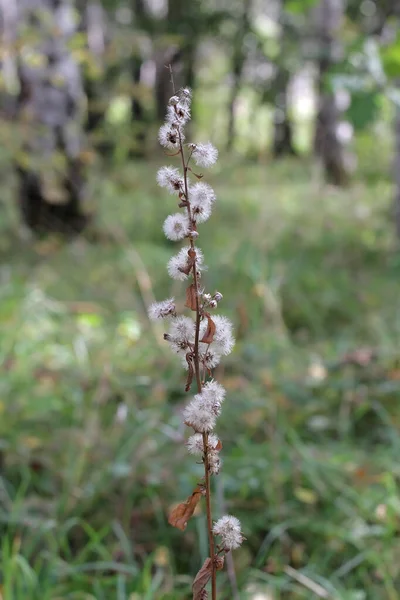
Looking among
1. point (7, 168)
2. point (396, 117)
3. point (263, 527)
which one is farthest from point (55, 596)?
point (7, 168)

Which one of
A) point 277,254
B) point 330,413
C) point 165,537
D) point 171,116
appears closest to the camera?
point 171,116

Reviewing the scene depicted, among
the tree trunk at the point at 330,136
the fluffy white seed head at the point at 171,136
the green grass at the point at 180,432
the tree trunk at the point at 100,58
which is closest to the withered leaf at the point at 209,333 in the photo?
the fluffy white seed head at the point at 171,136

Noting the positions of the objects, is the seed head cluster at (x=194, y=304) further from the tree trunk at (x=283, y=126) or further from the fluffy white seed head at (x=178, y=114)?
the tree trunk at (x=283, y=126)

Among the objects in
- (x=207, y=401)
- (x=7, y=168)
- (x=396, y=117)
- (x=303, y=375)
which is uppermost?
(x=7, y=168)

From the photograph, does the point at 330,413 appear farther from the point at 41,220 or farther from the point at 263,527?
the point at 41,220

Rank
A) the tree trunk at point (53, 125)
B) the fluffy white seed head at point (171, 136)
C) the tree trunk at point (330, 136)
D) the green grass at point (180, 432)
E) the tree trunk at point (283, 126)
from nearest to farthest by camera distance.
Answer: the fluffy white seed head at point (171, 136) < the green grass at point (180, 432) < the tree trunk at point (53, 125) < the tree trunk at point (330, 136) < the tree trunk at point (283, 126)

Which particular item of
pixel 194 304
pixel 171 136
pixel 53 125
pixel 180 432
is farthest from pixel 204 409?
pixel 53 125

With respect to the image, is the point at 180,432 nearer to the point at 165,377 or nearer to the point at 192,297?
the point at 165,377

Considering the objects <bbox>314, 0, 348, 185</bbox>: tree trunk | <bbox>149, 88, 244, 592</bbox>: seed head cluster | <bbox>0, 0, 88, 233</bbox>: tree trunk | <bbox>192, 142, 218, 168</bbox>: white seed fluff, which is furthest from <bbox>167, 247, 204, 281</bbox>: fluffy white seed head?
<bbox>314, 0, 348, 185</bbox>: tree trunk
